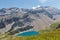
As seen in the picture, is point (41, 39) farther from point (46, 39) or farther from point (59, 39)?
point (59, 39)

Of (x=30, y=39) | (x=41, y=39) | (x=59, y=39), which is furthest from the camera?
(x=30, y=39)

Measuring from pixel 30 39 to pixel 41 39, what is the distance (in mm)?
7544

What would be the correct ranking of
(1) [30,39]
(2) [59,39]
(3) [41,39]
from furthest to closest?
(1) [30,39]
(3) [41,39]
(2) [59,39]

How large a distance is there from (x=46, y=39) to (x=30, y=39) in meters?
9.40

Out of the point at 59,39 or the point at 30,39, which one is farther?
the point at 30,39

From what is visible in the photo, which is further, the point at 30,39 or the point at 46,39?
the point at 30,39

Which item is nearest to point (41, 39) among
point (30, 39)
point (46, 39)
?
point (46, 39)

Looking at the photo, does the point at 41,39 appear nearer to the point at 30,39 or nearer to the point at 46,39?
the point at 46,39

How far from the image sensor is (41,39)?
63.1 metres

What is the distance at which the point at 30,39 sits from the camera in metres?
69.1

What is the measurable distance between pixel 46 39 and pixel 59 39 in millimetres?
5789

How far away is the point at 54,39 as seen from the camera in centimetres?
6041

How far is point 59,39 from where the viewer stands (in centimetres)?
5900

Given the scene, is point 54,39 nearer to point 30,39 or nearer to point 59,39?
point 59,39
